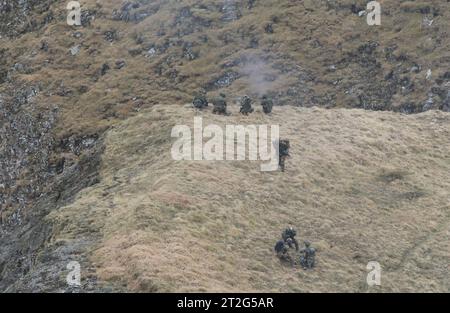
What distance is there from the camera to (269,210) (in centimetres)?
4347

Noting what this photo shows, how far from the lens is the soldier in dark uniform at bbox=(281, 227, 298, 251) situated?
3922 centimetres

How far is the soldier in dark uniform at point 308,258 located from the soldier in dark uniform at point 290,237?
0.68 meters

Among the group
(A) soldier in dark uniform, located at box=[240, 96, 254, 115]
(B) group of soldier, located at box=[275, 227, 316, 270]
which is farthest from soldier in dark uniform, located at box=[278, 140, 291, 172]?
(B) group of soldier, located at box=[275, 227, 316, 270]

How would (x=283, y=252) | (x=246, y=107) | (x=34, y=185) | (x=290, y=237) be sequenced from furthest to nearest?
(x=34, y=185)
(x=246, y=107)
(x=290, y=237)
(x=283, y=252)

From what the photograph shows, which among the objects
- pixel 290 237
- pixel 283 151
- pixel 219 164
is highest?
pixel 283 151

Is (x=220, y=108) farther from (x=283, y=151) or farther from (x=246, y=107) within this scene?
(x=283, y=151)

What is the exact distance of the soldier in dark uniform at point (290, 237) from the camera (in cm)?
3922

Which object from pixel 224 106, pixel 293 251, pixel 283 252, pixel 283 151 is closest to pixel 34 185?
pixel 224 106

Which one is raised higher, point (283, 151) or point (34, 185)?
point (283, 151)

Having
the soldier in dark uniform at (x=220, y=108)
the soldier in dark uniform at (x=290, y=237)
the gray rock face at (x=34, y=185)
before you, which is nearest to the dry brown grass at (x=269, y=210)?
the soldier in dark uniform at (x=220, y=108)

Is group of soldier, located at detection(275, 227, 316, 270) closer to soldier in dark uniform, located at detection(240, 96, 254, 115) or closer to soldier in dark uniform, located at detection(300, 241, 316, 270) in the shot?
soldier in dark uniform, located at detection(300, 241, 316, 270)

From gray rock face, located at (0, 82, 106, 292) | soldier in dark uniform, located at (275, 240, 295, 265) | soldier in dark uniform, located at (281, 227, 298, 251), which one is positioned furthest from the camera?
soldier in dark uniform, located at (281, 227, 298, 251)

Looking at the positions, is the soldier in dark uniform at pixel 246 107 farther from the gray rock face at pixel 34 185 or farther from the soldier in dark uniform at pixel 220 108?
the gray rock face at pixel 34 185

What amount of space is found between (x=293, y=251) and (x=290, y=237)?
80 cm
